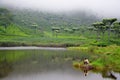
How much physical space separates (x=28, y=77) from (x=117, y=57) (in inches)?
906

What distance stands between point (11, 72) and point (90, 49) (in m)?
62.6

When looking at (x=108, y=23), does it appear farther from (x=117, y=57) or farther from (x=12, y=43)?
(x=117, y=57)

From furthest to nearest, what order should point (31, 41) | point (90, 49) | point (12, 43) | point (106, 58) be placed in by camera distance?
point (31, 41), point (12, 43), point (90, 49), point (106, 58)

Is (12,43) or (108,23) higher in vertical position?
(108,23)

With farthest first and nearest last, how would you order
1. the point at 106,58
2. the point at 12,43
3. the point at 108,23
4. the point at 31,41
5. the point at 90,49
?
the point at 31,41 → the point at 12,43 → the point at 108,23 → the point at 90,49 → the point at 106,58

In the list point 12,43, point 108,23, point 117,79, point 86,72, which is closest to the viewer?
point 117,79

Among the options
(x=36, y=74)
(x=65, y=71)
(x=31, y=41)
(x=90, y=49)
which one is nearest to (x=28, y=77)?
(x=36, y=74)

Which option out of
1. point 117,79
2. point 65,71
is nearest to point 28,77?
point 65,71

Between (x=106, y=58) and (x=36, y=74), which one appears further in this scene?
(x=106, y=58)

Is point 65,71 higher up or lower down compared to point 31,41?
higher up

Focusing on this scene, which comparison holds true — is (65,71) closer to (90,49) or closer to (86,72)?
(86,72)

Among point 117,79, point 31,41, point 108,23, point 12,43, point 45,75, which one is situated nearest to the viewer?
point 117,79

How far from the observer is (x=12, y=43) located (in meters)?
173

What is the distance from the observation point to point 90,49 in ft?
377
